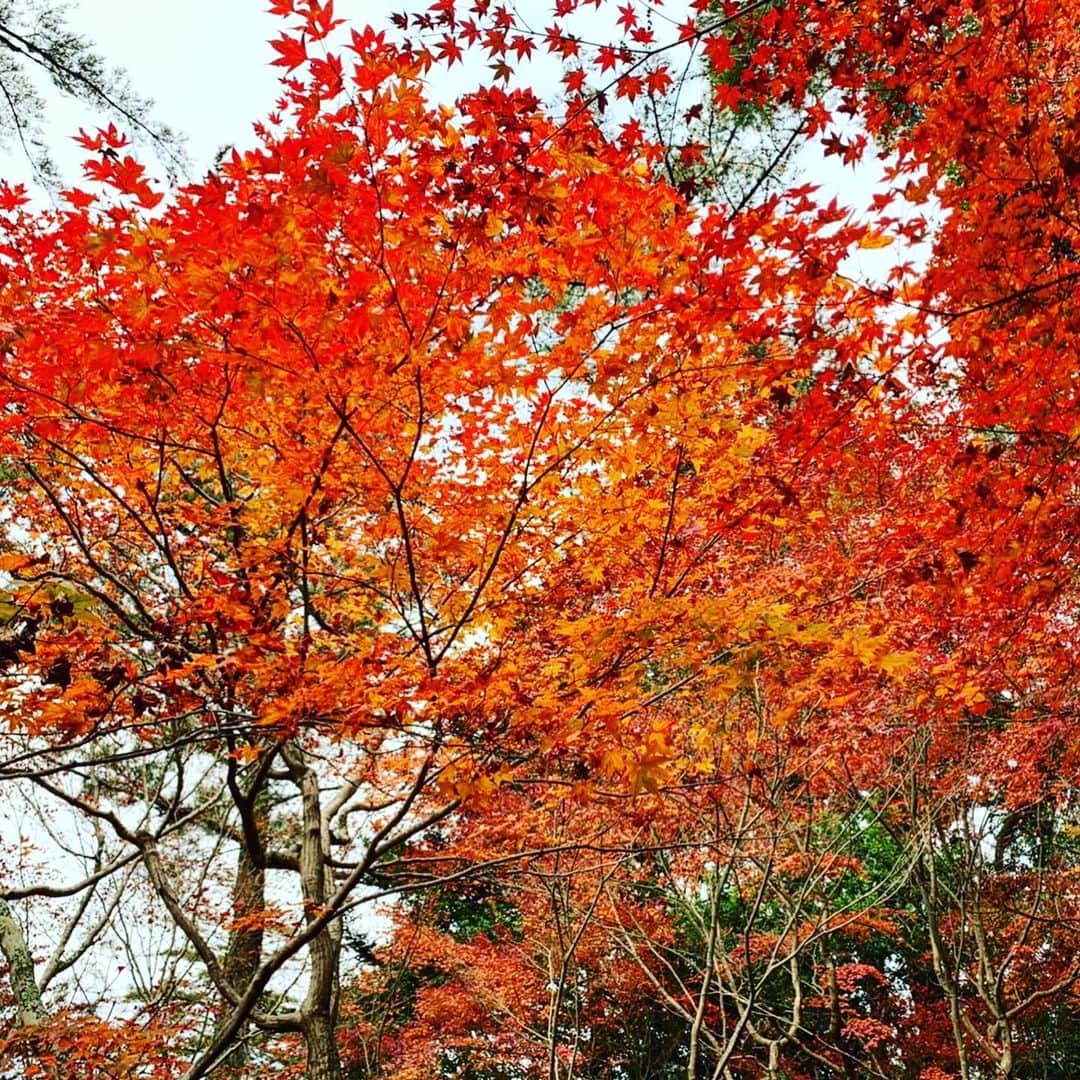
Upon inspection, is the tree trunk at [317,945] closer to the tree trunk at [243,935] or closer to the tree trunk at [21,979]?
the tree trunk at [243,935]

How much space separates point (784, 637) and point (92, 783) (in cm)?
818

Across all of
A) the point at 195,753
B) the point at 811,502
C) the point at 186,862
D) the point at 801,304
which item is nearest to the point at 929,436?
the point at 811,502

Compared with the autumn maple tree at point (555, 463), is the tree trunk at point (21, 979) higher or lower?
lower

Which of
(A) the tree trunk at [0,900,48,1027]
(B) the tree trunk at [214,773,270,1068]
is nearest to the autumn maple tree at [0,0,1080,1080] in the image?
(A) the tree trunk at [0,900,48,1027]

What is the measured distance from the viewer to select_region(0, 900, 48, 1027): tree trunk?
24.0 ft

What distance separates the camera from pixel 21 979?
24.3 ft

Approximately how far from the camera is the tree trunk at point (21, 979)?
288 inches

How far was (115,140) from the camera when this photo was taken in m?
3.66

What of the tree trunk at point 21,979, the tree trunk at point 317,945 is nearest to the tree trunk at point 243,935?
the tree trunk at point 317,945

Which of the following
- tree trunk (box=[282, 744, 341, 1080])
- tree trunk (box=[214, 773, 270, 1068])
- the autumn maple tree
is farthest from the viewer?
tree trunk (box=[214, 773, 270, 1068])

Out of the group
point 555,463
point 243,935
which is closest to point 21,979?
point 243,935

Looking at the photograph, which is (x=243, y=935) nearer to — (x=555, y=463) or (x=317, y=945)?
(x=317, y=945)

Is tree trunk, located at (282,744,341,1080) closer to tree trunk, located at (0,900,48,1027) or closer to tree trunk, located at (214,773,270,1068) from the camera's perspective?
tree trunk, located at (214,773,270,1068)

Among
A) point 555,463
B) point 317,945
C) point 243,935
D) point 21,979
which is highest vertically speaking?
point 555,463
